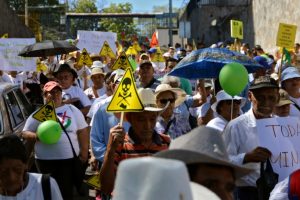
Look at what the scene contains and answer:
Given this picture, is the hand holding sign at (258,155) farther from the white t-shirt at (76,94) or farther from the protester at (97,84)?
the protester at (97,84)

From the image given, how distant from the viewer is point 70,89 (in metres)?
8.66

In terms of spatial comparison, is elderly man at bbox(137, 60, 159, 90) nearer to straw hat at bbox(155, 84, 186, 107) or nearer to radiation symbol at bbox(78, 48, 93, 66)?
straw hat at bbox(155, 84, 186, 107)

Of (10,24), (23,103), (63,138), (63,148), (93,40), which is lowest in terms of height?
(63,148)

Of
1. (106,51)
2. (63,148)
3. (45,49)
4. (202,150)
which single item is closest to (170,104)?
(63,148)

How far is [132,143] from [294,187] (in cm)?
122

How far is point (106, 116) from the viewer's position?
5.55 m

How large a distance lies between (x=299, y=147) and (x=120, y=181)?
10.8 feet

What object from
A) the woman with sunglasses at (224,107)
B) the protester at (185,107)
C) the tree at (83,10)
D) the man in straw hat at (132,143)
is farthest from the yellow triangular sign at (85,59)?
the tree at (83,10)

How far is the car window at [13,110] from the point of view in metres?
7.26

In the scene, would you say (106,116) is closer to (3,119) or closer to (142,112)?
(142,112)

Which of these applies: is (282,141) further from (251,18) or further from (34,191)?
(251,18)

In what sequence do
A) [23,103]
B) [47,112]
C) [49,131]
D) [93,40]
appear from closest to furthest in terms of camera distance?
[49,131] → [47,112] → [23,103] → [93,40]

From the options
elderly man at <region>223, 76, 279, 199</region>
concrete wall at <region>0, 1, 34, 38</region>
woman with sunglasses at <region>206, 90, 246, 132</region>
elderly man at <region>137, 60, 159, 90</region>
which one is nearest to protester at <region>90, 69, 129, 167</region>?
woman with sunglasses at <region>206, 90, 246, 132</region>

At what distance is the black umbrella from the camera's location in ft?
37.3
